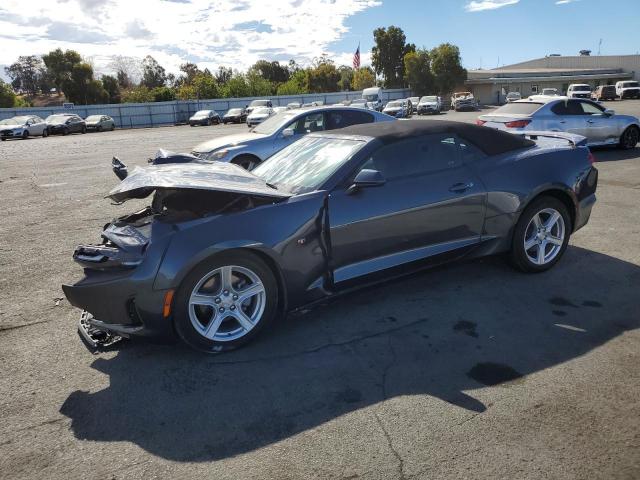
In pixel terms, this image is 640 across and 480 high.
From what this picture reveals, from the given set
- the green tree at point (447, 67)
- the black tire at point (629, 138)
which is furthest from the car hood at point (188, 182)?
the green tree at point (447, 67)

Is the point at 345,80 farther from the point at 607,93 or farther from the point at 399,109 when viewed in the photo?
the point at 399,109

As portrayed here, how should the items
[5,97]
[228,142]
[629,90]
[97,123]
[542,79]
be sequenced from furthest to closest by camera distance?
[542,79]
[5,97]
[629,90]
[97,123]
[228,142]

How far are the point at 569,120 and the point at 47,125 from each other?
36.5 metres

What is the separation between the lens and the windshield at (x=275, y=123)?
10.3 m

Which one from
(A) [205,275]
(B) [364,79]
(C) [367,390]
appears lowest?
(C) [367,390]

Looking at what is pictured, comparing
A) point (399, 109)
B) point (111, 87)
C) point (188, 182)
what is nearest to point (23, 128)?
point (399, 109)

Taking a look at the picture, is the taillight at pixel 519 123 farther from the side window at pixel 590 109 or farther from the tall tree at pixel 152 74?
the tall tree at pixel 152 74

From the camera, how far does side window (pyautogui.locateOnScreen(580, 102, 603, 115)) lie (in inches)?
497

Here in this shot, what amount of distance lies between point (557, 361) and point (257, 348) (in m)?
2.12

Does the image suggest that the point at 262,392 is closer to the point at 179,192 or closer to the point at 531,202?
the point at 179,192

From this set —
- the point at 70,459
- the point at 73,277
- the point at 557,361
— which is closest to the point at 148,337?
the point at 70,459

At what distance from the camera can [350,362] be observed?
3596mm

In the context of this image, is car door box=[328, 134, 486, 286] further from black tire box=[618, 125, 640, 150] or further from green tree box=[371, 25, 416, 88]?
green tree box=[371, 25, 416, 88]

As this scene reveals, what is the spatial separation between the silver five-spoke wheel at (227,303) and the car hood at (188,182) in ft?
2.07
